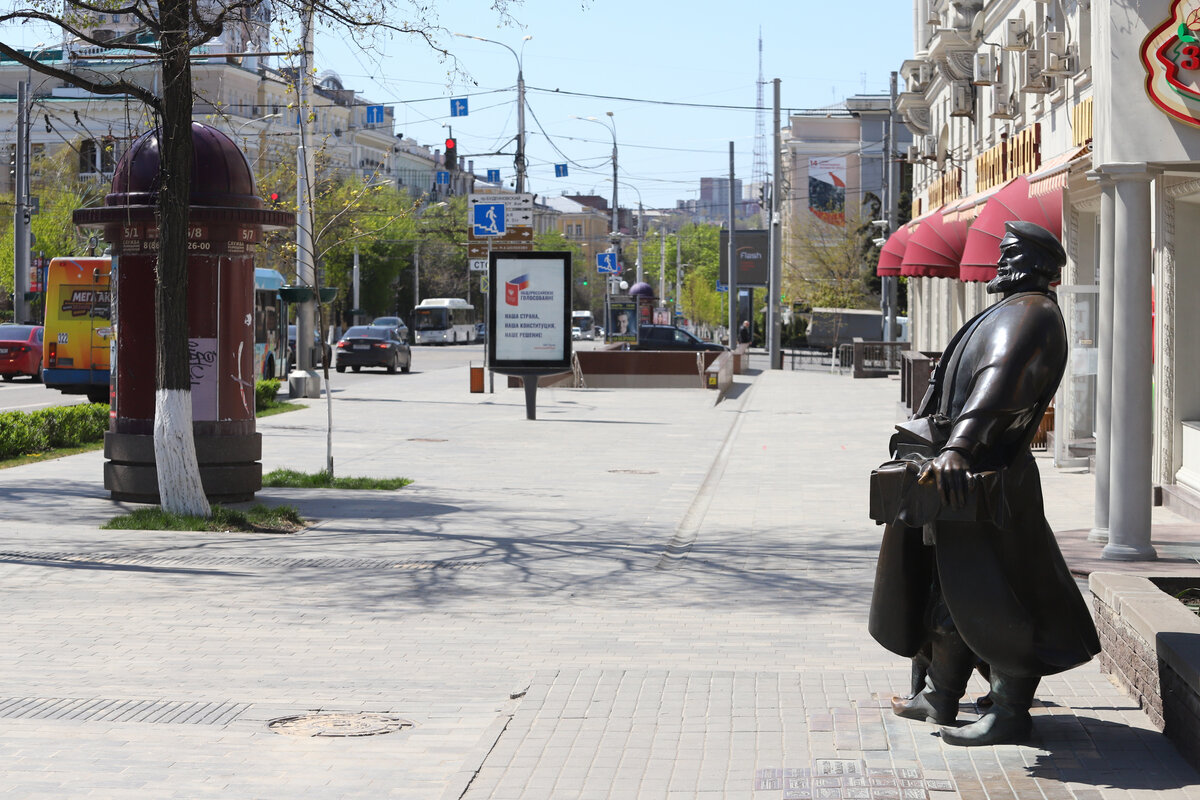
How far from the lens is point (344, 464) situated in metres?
17.4

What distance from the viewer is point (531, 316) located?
2711 cm

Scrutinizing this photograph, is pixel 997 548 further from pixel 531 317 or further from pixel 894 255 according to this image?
pixel 894 255

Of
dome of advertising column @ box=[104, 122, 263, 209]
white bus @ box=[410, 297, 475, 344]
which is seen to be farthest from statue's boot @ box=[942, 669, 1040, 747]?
white bus @ box=[410, 297, 475, 344]

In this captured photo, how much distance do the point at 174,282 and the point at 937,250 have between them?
55.4ft

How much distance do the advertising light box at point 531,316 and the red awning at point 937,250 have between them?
592cm

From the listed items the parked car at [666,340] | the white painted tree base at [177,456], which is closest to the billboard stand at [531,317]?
the white painted tree base at [177,456]

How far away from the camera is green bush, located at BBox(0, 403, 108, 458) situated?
17641 mm

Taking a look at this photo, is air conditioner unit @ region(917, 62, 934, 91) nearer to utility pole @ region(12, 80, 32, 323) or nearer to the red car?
the red car

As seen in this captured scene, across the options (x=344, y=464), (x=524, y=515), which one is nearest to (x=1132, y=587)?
(x=524, y=515)

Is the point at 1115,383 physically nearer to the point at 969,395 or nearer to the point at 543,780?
the point at 969,395

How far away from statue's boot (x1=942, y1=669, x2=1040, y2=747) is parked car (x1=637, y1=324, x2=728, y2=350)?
1735 inches

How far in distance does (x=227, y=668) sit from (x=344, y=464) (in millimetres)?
10464

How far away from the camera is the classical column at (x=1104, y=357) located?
10070 mm

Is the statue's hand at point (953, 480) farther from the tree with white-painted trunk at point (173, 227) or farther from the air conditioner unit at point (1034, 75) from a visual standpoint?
the air conditioner unit at point (1034, 75)
